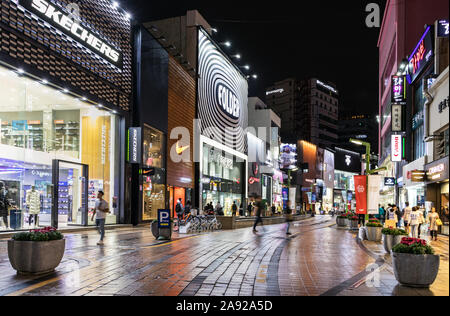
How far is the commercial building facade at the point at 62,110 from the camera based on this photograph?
17984 millimetres

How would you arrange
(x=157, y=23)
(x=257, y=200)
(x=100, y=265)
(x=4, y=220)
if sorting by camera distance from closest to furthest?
(x=100, y=265) < (x=4, y=220) < (x=257, y=200) < (x=157, y=23)

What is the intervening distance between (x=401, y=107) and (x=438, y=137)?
1007 cm

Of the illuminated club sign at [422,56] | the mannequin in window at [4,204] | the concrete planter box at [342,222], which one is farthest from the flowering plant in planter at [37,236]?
the concrete planter box at [342,222]

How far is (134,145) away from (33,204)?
334 inches

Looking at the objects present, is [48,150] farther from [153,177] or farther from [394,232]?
[394,232]

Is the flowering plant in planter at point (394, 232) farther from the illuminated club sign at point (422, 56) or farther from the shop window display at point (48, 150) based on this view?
the illuminated club sign at point (422, 56)

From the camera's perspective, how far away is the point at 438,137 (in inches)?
966

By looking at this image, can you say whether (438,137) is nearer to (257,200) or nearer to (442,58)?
(442,58)

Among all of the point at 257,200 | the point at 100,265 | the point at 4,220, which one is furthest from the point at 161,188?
the point at 100,265

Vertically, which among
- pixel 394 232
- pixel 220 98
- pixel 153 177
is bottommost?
pixel 394 232

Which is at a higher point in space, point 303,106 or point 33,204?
point 303,106

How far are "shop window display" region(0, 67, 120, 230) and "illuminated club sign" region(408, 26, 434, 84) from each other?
18.9m

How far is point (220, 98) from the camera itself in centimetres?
4644

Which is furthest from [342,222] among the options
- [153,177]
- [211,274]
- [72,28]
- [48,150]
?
[211,274]
